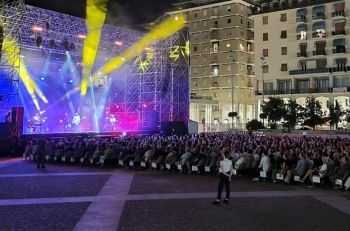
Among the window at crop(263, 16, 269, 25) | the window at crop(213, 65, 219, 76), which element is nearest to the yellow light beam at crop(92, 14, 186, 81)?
the window at crop(263, 16, 269, 25)

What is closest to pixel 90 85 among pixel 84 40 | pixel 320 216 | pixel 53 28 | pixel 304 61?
pixel 84 40

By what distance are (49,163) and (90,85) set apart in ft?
56.9

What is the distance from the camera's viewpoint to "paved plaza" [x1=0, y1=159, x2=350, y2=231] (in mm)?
9969

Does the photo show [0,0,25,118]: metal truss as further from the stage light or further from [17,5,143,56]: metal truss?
the stage light

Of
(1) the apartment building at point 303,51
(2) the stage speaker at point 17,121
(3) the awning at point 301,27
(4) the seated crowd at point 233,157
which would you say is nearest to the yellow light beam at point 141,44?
(2) the stage speaker at point 17,121

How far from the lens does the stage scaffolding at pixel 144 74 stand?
118 feet

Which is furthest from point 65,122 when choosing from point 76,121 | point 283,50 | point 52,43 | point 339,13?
point 339,13

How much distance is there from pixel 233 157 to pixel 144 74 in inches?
957

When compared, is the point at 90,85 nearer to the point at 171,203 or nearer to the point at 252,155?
the point at 252,155

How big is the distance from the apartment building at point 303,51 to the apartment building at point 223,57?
9244 mm

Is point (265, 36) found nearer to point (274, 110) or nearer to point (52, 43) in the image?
point (274, 110)

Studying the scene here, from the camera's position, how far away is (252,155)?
18.0 m

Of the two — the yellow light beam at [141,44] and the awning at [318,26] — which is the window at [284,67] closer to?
the awning at [318,26]

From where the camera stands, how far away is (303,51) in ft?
230
